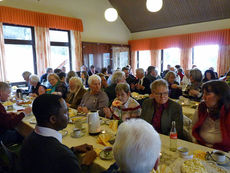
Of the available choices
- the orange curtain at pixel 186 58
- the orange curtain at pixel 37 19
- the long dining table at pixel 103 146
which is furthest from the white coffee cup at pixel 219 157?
the orange curtain at pixel 186 58

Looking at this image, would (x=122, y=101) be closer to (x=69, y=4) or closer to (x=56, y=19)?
(x=56, y=19)

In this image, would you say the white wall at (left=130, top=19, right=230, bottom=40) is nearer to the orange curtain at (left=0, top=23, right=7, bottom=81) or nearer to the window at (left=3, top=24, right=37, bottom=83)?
the window at (left=3, top=24, right=37, bottom=83)

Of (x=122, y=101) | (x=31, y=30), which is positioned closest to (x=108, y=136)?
(x=122, y=101)

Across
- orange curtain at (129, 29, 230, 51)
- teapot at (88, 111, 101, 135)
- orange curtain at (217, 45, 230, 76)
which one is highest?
orange curtain at (129, 29, 230, 51)

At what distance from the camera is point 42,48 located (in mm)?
6926

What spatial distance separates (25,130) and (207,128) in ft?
7.55

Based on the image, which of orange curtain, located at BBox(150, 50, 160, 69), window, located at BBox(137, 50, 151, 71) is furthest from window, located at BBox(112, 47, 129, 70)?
orange curtain, located at BBox(150, 50, 160, 69)

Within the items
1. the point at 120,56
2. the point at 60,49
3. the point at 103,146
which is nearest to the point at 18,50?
the point at 60,49

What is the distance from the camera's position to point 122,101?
2416 mm

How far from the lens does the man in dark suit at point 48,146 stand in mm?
994

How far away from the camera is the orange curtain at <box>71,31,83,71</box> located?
7723 millimetres

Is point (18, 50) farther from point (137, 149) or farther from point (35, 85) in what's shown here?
point (137, 149)

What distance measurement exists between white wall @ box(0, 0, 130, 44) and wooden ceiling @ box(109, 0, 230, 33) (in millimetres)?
647

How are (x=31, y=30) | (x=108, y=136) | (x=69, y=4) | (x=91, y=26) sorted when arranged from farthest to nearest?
(x=91, y=26)
(x=69, y=4)
(x=31, y=30)
(x=108, y=136)
